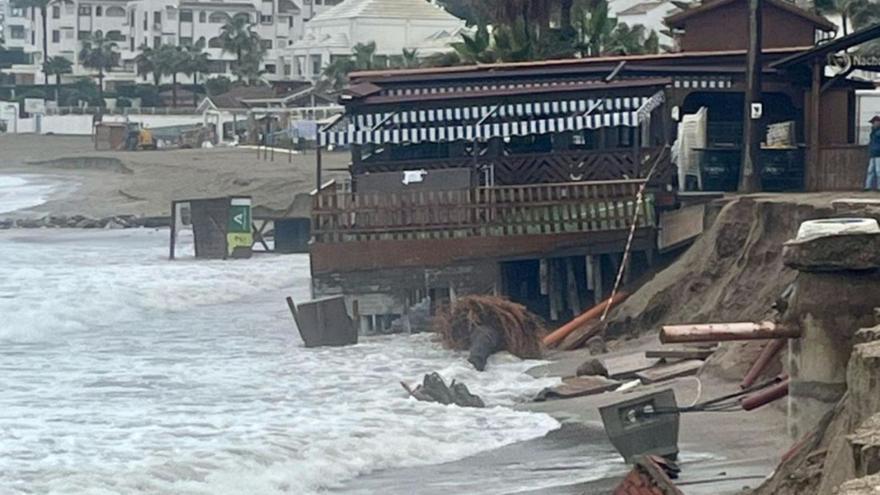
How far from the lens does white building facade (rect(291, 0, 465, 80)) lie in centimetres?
9669

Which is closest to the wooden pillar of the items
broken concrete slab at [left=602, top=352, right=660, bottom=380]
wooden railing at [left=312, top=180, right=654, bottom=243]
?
wooden railing at [left=312, top=180, right=654, bottom=243]

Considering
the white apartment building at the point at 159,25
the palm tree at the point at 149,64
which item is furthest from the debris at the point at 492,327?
the white apartment building at the point at 159,25

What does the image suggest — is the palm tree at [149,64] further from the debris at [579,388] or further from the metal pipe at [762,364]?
the metal pipe at [762,364]

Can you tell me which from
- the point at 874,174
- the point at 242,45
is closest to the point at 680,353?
the point at 874,174

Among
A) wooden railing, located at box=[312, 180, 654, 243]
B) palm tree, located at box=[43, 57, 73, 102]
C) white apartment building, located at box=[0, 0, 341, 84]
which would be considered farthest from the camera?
white apartment building, located at box=[0, 0, 341, 84]

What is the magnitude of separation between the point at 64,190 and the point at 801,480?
2515 inches

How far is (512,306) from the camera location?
24.5 metres

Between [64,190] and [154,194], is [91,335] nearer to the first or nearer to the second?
[154,194]

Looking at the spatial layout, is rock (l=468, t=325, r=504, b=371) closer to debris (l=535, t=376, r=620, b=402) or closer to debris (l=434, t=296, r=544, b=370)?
debris (l=434, t=296, r=544, b=370)

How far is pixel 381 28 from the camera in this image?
328 feet

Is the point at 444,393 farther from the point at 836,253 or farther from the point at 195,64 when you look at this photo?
the point at 195,64

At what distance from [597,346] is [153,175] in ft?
171

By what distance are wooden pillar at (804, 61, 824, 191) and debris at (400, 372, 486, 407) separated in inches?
439

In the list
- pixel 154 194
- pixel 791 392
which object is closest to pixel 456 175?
pixel 791 392
